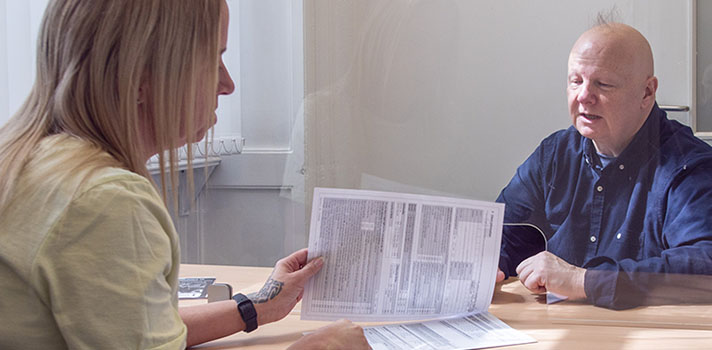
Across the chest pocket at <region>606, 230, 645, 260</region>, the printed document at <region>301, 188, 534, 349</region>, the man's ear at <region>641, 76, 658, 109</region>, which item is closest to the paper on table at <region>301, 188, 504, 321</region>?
the printed document at <region>301, 188, 534, 349</region>

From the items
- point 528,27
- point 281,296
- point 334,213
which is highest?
point 528,27

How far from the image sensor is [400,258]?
1.13m

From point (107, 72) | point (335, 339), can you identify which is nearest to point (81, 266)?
point (107, 72)

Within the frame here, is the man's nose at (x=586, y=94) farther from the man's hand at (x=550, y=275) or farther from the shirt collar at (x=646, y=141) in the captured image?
the man's hand at (x=550, y=275)

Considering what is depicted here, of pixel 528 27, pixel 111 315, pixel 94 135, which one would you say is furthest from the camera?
pixel 528 27

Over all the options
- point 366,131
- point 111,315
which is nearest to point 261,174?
point 366,131

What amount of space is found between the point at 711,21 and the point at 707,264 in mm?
452

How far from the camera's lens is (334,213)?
3.61 feet

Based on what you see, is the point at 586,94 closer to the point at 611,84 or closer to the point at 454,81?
the point at 611,84

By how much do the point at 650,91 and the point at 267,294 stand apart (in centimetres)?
79

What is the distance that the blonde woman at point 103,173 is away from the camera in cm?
65

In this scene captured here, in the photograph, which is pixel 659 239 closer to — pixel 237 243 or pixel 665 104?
pixel 665 104

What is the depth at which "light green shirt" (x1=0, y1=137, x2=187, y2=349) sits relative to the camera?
64 cm

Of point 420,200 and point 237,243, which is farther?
point 237,243
